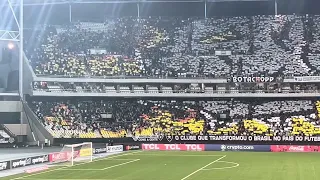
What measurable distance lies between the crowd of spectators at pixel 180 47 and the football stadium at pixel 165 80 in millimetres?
147

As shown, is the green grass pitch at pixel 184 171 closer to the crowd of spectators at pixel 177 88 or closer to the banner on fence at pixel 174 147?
the banner on fence at pixel 174 147

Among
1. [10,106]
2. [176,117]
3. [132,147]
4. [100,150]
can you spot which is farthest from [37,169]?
[176,117]

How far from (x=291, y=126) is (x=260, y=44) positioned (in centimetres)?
1423

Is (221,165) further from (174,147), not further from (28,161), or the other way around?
(174,147)

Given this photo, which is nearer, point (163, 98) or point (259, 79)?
point (259, 79)

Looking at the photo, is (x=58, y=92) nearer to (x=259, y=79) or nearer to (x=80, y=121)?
(x=80, y=121)

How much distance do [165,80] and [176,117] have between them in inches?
199

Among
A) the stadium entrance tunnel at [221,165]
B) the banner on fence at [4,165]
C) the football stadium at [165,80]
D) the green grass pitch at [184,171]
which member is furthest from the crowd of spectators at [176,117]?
the banner on fence at [4,165]

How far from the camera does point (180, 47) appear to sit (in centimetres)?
6838

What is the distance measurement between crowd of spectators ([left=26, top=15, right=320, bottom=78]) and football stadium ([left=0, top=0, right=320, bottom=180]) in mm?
147

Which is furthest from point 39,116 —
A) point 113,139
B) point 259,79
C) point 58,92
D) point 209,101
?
point 259,79

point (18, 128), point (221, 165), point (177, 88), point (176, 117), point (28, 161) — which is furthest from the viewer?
point (177, 88)

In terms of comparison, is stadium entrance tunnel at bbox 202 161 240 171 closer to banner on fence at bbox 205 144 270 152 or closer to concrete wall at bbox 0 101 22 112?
banner on fence at bbox 205 144 270 152

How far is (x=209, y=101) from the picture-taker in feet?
211
